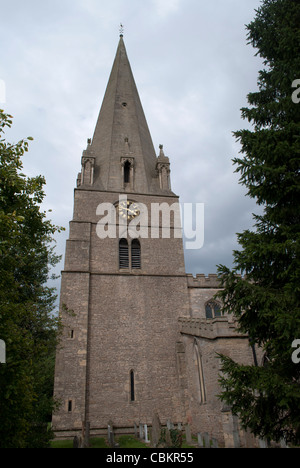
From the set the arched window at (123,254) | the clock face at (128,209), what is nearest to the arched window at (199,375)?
the arched window at (123,254)

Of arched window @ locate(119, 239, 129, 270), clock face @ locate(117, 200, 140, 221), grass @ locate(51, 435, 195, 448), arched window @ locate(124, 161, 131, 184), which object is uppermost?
arched window @ locate(124, 161, 131, 184)

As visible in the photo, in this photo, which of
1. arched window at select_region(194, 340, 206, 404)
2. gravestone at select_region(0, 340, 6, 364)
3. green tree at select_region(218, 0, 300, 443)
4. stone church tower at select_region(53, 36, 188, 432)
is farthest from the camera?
stone church tower at select_region(53, 36, 188, 432)

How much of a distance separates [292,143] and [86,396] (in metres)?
15.3

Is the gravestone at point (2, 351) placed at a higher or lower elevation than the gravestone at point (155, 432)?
higher

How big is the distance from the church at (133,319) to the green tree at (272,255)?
654 cm

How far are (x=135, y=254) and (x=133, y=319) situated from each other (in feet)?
14.6

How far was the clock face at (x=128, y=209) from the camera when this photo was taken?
23.1 metres

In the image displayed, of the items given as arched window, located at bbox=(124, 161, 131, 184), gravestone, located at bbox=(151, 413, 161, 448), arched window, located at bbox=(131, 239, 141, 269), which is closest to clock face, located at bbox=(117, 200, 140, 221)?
arched window, located at bbox=(131, 239, 141, 269)

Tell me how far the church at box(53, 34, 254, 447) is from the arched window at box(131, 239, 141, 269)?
0.21 feet

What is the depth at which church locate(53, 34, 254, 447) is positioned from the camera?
16.0 metres

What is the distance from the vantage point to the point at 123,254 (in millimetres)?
21969

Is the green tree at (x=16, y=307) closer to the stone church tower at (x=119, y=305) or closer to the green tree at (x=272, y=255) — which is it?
the green tree at (x=272, y=255)

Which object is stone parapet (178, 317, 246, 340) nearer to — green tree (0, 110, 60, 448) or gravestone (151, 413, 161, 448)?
gravestone (151, 413, 161, 448)

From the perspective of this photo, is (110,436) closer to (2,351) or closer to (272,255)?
(2,351)
